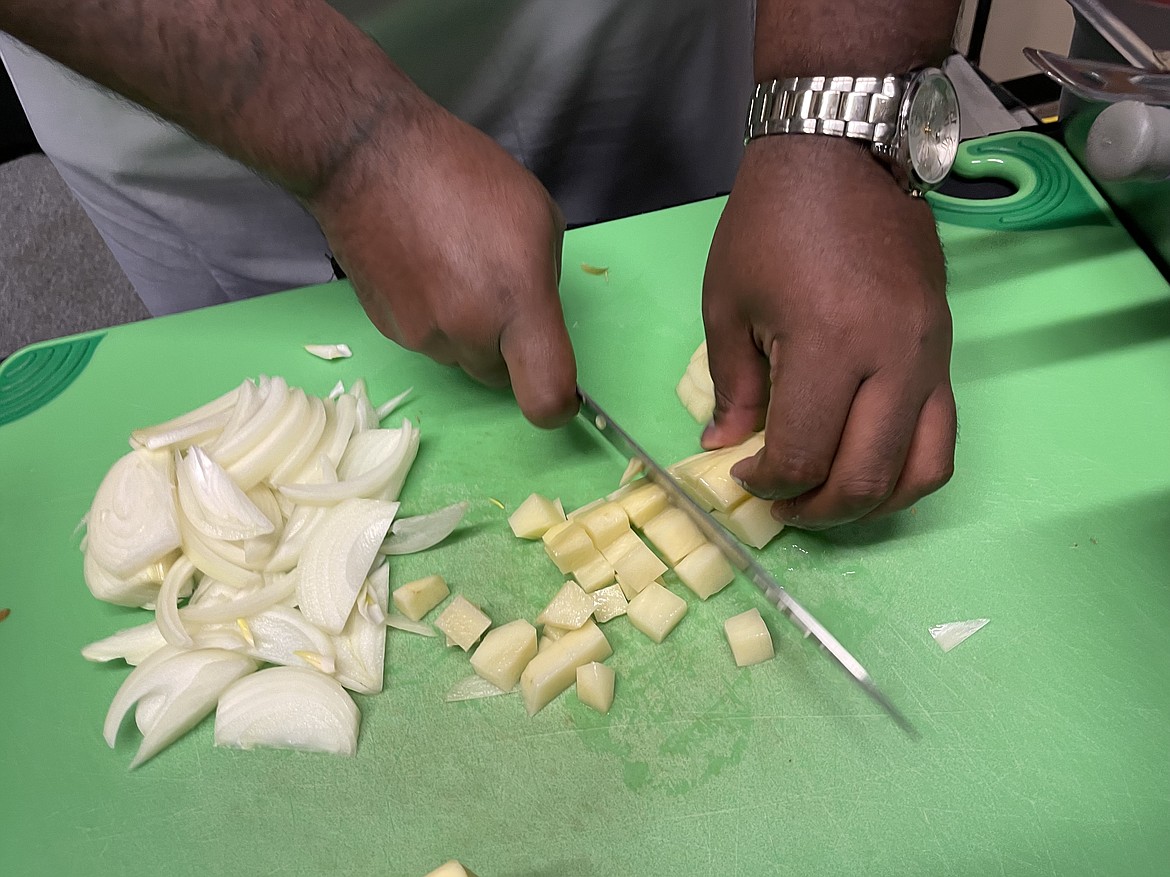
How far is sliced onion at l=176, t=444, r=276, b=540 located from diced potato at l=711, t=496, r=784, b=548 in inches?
24.7

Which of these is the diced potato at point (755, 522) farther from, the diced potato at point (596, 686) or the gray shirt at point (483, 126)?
the gray shirt at point (483, 126)

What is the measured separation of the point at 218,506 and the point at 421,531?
0.27m

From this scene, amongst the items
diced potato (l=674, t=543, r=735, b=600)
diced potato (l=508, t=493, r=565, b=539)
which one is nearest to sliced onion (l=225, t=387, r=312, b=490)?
diced potato (l=508, t=493, r=565, b=539)

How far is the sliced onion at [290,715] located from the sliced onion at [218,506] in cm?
20

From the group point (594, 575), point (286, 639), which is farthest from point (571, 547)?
point (286, 639)

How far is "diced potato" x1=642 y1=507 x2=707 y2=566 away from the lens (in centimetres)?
108

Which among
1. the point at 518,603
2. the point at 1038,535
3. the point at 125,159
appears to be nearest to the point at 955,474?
the point at 1038,535

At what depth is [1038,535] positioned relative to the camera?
3.44 feet

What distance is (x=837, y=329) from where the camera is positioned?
921 millimetres

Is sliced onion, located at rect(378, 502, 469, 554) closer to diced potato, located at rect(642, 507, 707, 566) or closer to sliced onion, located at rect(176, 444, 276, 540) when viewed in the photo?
sliced onion, located at rect(176, 444, 276, 540)

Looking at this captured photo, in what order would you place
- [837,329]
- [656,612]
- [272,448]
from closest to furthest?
1. [837,329]
2. [656,612]
3. [272,448]

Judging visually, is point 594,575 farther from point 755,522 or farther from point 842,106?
point 842,106

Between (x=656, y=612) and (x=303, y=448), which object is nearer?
(x=656, y=612)

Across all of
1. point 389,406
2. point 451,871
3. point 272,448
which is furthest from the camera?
point 389,406
